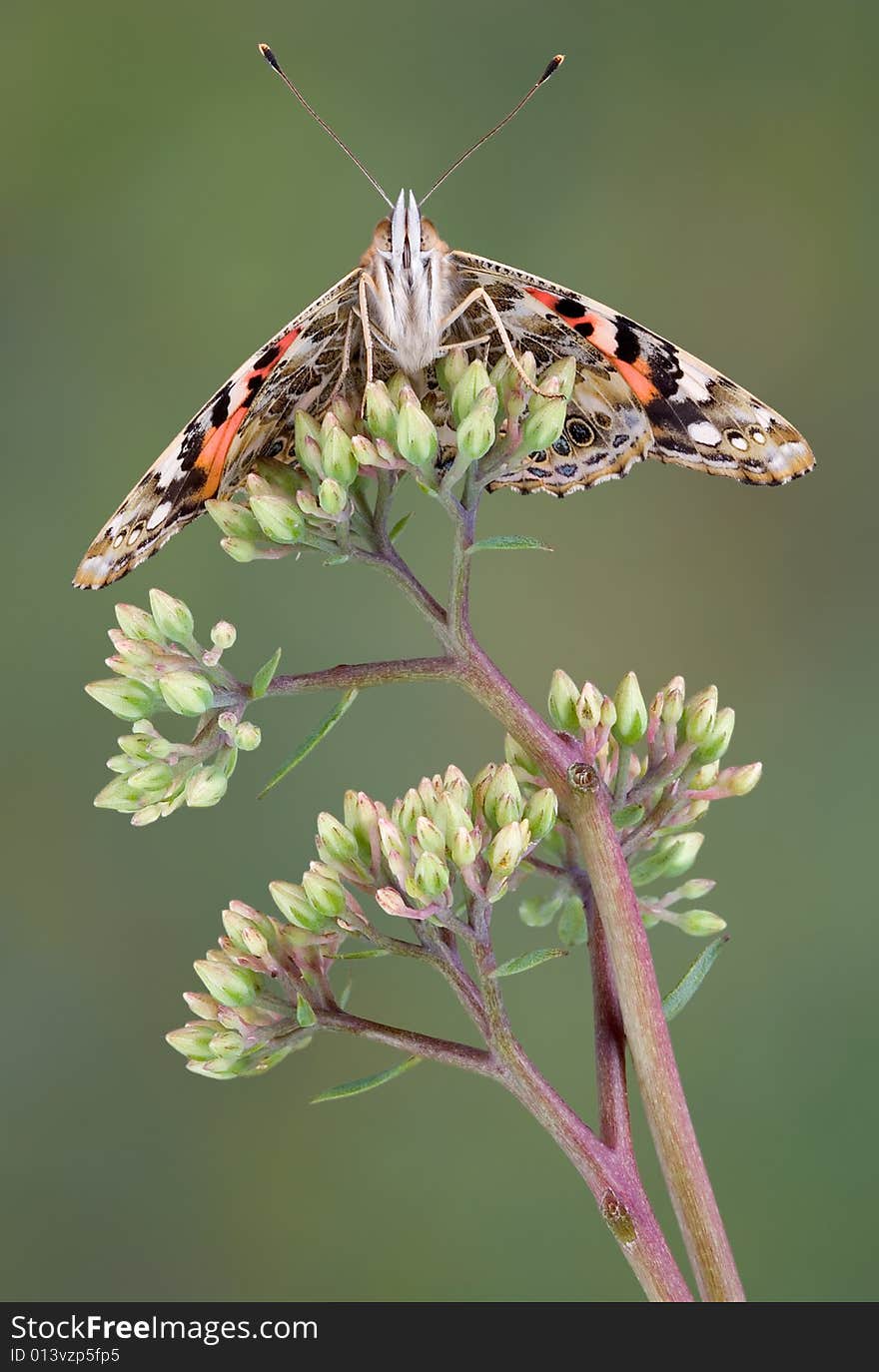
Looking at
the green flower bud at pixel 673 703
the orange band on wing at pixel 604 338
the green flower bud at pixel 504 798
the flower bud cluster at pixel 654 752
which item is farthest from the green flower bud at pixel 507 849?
the orange band on wing at pixel 604 338

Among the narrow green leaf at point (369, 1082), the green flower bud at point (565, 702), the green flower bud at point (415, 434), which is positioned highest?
the green flower bud at point (415, 434)

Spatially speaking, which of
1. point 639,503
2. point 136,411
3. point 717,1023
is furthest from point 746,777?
point 136,411

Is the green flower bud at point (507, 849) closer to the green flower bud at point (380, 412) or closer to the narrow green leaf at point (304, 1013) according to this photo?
the narrow green leaf at point (304, 1013)

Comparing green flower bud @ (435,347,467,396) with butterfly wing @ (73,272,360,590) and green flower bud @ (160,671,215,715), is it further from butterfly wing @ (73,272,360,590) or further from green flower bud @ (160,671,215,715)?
green flower bud @ (160,671,215,715)

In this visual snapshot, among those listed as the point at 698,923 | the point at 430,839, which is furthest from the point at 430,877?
the point at 698,923

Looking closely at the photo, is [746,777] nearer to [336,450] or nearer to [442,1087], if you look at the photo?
[336,450]

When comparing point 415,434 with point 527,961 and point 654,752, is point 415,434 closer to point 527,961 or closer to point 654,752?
point 654,752
